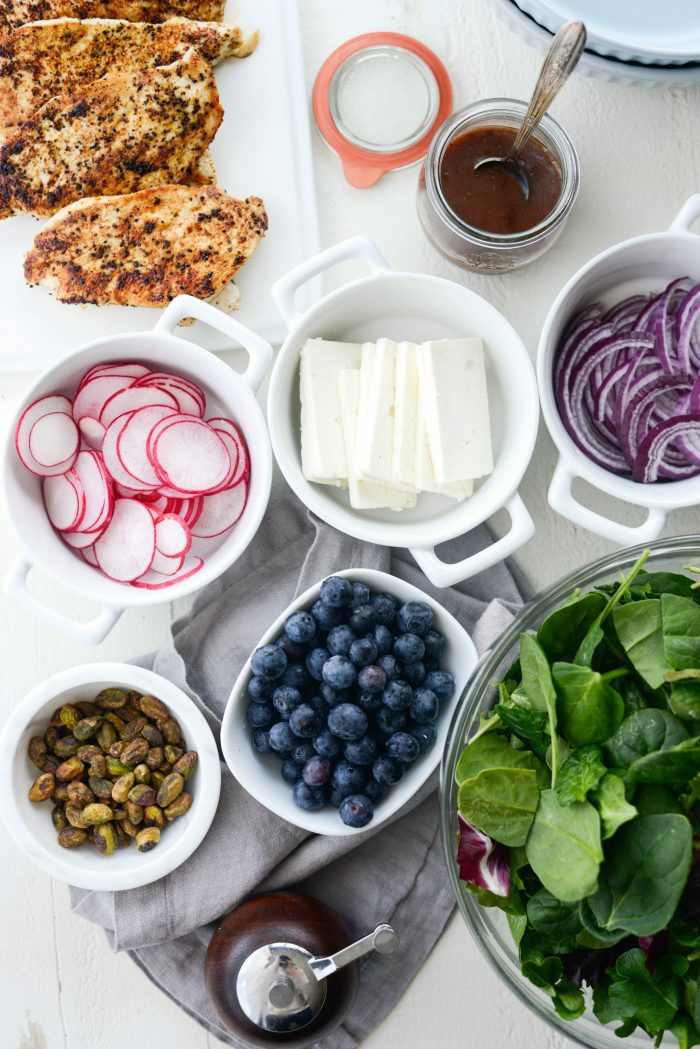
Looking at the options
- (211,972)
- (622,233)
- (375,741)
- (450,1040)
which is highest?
(622,233)

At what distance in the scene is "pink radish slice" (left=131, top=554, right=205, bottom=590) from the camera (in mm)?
1128

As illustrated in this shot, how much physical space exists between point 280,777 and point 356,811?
12cm

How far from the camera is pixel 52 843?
1111 millimetres

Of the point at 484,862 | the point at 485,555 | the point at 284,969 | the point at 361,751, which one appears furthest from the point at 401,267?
the point at 284,969

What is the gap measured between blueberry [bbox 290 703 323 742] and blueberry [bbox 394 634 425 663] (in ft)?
0.40

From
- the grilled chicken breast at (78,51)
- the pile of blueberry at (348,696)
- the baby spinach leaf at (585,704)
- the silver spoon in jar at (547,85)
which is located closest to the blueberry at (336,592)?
the pile of blueberry at (348,696)

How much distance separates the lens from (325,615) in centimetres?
108

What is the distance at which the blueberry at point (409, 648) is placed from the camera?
3.50ft

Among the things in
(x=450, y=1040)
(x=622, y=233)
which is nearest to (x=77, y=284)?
(x=622, y=233)

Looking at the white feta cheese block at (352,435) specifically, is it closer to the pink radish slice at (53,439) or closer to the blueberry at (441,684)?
the blueberry at (441,684)

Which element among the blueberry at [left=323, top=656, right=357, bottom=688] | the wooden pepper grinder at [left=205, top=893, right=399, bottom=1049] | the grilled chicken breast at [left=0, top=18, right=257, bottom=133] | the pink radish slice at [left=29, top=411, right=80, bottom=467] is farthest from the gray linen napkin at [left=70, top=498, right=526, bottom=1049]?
the grilled chicken breast at [left=0, top=18, right=257, bottom=133]

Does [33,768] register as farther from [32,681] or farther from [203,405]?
[203,405]

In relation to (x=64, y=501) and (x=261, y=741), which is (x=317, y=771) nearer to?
(x=261, y=741)

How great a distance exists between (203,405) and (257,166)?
1.11 feet
